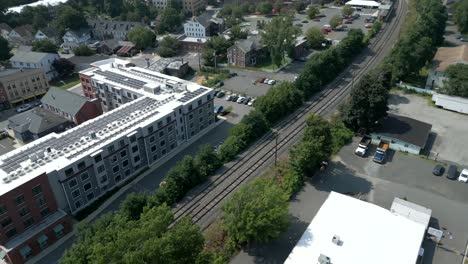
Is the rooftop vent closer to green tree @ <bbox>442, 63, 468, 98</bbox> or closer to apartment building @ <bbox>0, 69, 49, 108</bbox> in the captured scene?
green tree @ <bbox>442, 63, 468, 98</bbox>

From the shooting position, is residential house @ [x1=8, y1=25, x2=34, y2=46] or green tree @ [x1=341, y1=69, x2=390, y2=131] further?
residential house @ [x1=8, y1=25, x2=34, y2=46]

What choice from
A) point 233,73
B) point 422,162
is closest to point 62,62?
point 233,73

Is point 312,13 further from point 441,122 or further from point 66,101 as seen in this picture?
point 66,101

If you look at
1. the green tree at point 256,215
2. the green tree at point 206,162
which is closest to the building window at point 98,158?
the green tree at point 206,162

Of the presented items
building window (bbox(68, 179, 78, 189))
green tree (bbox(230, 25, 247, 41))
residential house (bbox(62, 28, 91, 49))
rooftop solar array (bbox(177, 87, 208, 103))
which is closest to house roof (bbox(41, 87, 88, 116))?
rooftop solar array (bbox(177, 87, 208, 103))

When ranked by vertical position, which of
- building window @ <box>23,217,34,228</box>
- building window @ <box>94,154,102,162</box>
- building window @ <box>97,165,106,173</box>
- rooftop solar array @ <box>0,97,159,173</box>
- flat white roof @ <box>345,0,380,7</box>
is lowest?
building window @ <box>23,217,34,228</box>
